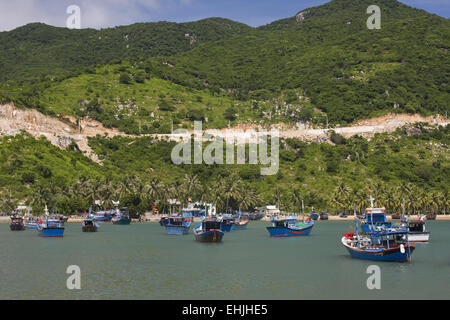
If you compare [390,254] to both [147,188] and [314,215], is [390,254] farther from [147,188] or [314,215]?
[147,188]

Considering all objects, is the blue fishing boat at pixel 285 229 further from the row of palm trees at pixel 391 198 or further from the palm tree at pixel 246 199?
the row of palm trees at pixel 391 198

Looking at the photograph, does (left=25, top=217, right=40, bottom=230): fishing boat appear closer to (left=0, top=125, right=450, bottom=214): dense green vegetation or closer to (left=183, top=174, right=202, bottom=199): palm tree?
(left=0, top=125, right=450, bottom=214): dense green vegetation

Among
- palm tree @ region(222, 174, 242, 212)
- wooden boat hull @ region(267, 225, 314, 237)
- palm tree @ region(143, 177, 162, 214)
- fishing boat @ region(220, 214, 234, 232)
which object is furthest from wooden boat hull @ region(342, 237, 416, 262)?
palm tree @ region(143, 177, 162, 214)

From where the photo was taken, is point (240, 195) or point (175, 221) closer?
point (175, 221)

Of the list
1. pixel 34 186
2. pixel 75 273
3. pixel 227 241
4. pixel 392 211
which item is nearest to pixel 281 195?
pixel 392 211

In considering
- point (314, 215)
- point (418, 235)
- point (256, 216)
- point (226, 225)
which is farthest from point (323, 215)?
point (418, 235)
